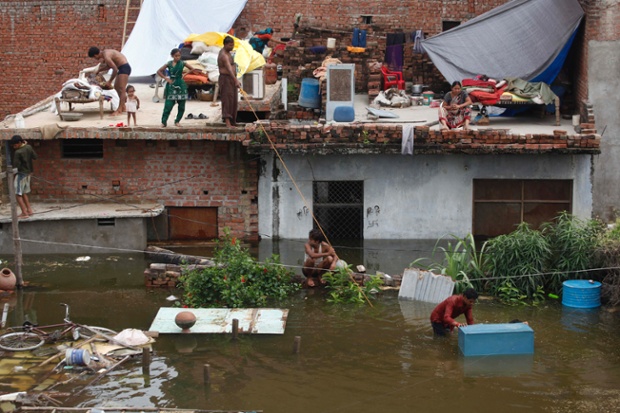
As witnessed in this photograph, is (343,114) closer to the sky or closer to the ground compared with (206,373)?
closer to the sky

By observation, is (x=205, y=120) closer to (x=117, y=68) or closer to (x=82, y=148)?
(x=117, y=68)

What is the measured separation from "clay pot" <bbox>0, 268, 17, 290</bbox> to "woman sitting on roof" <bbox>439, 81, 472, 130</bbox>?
26.3ft

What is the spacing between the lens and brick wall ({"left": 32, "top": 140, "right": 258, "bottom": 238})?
17.7 metres

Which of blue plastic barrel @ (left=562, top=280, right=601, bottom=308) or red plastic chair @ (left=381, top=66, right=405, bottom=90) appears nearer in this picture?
blue plastic barrel @ (left=562, top=280, right=601, bottom=308)

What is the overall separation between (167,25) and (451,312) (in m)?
12.8

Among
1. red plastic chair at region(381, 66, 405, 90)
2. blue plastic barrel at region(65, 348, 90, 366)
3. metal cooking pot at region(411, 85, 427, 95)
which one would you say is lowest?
blue plastic barrel at region(65, 348, 90, 366)

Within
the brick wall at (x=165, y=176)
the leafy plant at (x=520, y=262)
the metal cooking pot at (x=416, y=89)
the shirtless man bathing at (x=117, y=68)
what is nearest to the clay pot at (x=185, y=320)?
the brick wall at (x=165, y=176)

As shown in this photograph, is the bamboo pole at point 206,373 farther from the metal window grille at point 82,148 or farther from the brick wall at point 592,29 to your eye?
the brick wall at point 592,29

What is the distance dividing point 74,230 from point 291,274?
4.32 m

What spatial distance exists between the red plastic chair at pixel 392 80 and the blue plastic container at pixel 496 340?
9412 millimetres

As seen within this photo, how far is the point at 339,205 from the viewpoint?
58.1 feet

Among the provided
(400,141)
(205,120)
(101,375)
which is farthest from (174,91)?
(101,375)

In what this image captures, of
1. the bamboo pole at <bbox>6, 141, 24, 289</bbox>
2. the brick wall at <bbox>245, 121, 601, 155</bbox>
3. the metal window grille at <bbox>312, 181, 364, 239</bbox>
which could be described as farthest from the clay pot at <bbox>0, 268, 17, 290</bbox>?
the metal window grille at <bbox>312, 181, 364, 239</bbox>

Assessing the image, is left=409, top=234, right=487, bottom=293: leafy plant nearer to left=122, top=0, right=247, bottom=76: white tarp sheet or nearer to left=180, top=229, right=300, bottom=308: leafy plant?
left=180, top=229, right=300, bottom=308: leafy plant
